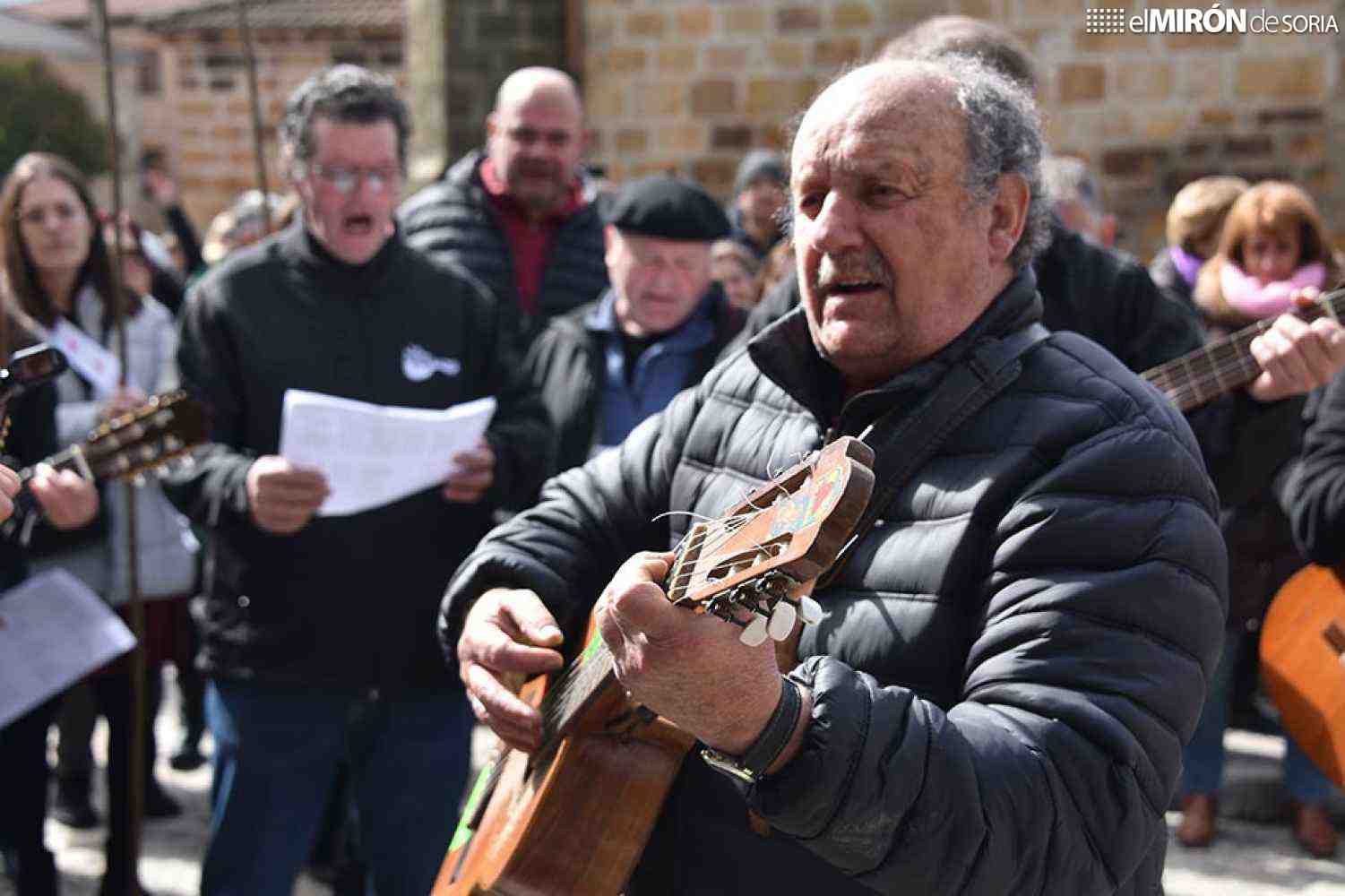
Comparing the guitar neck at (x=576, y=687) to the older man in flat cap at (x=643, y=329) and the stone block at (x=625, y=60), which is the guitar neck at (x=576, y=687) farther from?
the stone block at (x=625, y=60)

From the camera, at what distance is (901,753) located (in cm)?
183

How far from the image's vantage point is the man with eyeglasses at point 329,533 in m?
3.90

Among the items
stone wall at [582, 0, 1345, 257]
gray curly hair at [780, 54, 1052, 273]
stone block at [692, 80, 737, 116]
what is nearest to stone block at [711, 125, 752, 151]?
stone wall at [582, 0, 1345, 257]

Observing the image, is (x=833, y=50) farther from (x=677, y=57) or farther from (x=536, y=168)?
(x=536, y=168)

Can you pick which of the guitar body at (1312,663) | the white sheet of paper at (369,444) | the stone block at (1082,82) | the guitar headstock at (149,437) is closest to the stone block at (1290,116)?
the stone block at (1082,82)

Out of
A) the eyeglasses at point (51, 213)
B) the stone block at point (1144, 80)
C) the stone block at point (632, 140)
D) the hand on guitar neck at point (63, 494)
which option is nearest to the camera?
the hand on guitar neck at point (63, 494)

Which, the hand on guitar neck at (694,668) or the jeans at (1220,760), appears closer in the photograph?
the hand on guitar neck at (694,668)

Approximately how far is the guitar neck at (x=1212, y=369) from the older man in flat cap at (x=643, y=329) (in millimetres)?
1529

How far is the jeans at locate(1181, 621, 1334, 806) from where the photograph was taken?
5.68 meters

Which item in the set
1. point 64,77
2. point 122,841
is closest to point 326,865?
point 122,841

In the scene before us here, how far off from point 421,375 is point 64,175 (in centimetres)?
191

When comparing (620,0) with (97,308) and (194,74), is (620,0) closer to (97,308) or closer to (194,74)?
(97,308)

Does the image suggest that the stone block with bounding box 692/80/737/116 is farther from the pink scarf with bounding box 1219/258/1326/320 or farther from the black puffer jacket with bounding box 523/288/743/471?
the black puffer jacket with bounding box 523/288/743/471

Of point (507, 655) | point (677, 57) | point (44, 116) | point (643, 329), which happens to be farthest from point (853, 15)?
point (44, 116)
